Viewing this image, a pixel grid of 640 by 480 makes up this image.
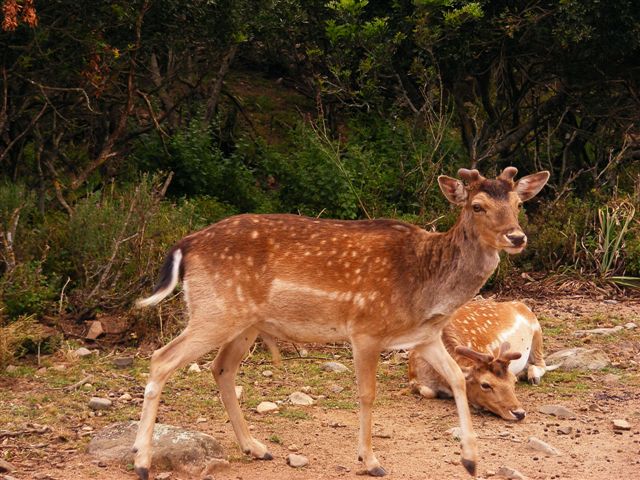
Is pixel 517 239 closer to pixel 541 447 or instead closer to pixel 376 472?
pixel 541 447

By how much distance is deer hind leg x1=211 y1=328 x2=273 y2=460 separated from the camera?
7215mm

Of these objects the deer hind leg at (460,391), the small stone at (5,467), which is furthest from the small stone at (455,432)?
the small stone at (5,467)

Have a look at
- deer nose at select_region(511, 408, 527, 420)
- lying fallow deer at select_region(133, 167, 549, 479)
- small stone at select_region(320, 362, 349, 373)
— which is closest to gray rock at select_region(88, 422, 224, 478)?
lying fallow deer at select_region(133, 167, 549, 479)

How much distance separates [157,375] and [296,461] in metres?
1.01

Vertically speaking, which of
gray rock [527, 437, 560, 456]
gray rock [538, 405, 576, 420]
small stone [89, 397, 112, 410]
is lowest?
gray rock [538, 405, 576, 420]

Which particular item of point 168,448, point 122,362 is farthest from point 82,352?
point 168,448

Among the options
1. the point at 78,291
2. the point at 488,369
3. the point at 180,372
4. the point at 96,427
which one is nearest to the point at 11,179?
the point at 78,291

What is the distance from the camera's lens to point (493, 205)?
712cm

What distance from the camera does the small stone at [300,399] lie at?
8.48 meters

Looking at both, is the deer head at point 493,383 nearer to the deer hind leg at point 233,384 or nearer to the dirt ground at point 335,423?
the dirt ground at point 335,423

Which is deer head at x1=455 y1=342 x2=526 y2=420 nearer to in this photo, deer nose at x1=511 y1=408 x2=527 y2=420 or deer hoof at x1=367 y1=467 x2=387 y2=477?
deer nose at x1=511 y1=408 x2=527 y2=420

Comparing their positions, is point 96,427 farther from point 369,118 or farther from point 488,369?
point 369,118

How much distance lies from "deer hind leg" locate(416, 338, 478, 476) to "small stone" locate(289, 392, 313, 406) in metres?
1.40

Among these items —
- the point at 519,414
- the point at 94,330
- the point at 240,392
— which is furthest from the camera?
the point at 94,330
